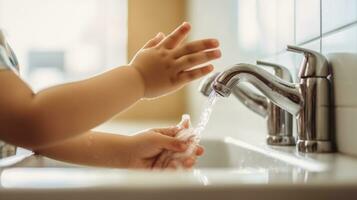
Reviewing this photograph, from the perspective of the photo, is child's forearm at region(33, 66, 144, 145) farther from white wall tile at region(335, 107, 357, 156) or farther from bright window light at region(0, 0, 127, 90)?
bright window light at region(0, 0, 127, 90)

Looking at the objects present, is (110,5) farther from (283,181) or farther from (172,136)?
(283,181)

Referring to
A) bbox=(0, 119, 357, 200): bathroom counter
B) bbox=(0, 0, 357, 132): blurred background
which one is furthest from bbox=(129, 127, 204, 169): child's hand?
bbox=(0, 0, 357, 132): blurred background

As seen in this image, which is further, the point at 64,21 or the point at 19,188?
the point at 64,21

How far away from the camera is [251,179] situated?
41cm

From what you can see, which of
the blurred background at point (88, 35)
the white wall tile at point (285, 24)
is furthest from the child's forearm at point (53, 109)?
the blurred background at point (88, 35)

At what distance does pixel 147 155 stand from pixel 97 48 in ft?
5.52

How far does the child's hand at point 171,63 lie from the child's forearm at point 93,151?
14 centimetres

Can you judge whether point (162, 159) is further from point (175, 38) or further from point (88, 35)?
point (88, 35)

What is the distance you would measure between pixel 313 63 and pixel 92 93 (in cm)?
30

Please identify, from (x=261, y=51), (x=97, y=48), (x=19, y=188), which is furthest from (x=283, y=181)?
(x=97, y=48)

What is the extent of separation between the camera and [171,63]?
57 centimetres

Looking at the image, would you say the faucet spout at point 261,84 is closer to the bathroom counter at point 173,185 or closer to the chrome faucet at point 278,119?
the chrome faucet at point 278,119

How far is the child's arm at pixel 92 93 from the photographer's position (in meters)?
0.48

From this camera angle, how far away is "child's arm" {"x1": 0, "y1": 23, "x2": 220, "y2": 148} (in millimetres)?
476
